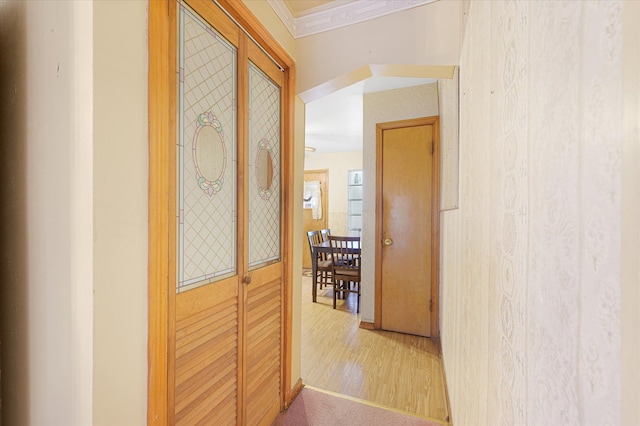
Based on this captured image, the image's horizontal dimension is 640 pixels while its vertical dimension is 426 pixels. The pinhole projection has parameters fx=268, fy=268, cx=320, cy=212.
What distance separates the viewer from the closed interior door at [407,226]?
270cm

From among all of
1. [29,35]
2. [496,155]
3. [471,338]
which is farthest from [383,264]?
[29,35]

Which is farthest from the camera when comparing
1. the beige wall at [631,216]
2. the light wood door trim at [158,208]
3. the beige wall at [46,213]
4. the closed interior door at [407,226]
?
the closed interior door at [407,226]

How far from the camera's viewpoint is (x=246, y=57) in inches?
52.1

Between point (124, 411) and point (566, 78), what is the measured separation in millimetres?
1297

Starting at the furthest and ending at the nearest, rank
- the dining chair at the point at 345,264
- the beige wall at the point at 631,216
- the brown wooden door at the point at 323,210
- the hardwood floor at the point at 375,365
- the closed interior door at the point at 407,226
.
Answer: the brown wooden door at the point at 323,210 → the dining chair at the point at 345,264 → the closed interior door at the point at 407,226 → the hardwood floor at the point at 375,365 → the beige wall at the point at 631,216

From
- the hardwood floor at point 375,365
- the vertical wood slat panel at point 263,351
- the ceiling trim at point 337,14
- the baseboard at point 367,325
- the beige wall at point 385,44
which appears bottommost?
the hardwood floor at point 375,365

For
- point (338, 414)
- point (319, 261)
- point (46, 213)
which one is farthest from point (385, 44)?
point (319, 261)

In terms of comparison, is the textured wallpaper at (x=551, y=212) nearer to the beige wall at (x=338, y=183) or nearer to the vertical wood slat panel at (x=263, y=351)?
the vertical wood slat panel at (x=263, y=351)

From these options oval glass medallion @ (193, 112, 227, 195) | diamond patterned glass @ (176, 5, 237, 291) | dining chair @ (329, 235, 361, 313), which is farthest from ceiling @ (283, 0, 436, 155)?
dining chair @ (329, 235, 361, 313)

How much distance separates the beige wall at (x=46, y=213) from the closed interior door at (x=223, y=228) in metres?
0.26

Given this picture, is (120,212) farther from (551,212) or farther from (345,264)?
(345,264)

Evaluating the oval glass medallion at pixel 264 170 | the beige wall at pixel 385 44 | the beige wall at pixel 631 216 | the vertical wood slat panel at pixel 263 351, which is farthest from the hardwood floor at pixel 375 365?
the beige wall at pixel 385 44

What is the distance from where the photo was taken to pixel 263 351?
4.95ft

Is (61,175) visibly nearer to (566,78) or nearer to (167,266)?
(167,266)
